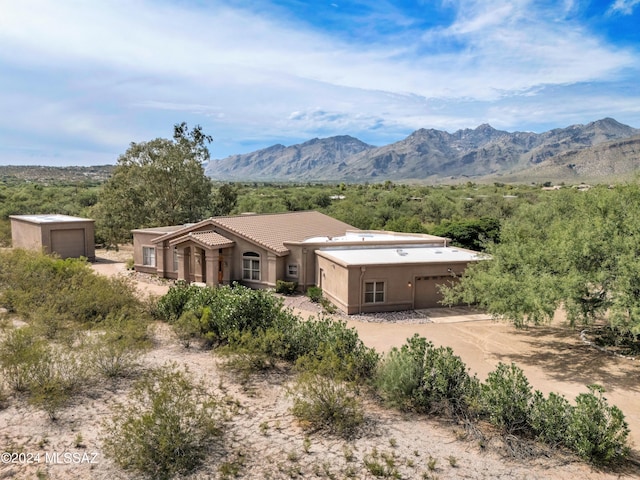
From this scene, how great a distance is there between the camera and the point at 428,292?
22406mm

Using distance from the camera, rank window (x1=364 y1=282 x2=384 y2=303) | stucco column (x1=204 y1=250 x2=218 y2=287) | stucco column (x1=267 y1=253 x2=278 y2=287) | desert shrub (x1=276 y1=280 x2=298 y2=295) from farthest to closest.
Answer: stucco column (x1=204 y1=250 x2=218 y2=287) → stucco column (x1=267 y1=253 x2=278 y2=287) → desert shrub (x1=276 y1=280 x2=298 y2=295) → window (x1=364 y1=282 x2=384 y2=303)

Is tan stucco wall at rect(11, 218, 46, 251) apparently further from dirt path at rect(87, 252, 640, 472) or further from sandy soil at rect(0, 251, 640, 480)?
sandy soil at rect(0, 251, 640, 480)

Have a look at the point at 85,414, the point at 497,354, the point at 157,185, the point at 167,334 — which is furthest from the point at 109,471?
the point at 157,185

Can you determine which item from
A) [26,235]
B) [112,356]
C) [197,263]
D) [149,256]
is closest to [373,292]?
[197,263]

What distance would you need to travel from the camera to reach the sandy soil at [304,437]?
28.6ft

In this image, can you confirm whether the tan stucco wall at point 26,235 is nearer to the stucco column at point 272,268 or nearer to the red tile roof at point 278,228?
the red tile roof at point 278,228

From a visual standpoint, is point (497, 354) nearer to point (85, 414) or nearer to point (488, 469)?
point (488, 469)

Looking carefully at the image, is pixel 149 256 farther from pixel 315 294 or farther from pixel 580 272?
pixel 580 272

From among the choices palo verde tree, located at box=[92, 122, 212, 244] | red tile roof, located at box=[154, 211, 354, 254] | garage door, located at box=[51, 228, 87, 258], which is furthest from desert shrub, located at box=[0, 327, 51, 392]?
palo verde tree, located at box=[92, 122, 212, 244]

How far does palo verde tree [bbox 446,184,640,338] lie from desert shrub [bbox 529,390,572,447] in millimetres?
4083

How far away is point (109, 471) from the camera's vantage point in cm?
862

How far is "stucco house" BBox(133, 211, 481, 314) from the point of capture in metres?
21.7

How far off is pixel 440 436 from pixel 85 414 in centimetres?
776

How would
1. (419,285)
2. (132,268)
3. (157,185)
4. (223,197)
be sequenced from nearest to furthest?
1. (419,285)
2. (132,268)
3. (157,185)
4. (223,197)
